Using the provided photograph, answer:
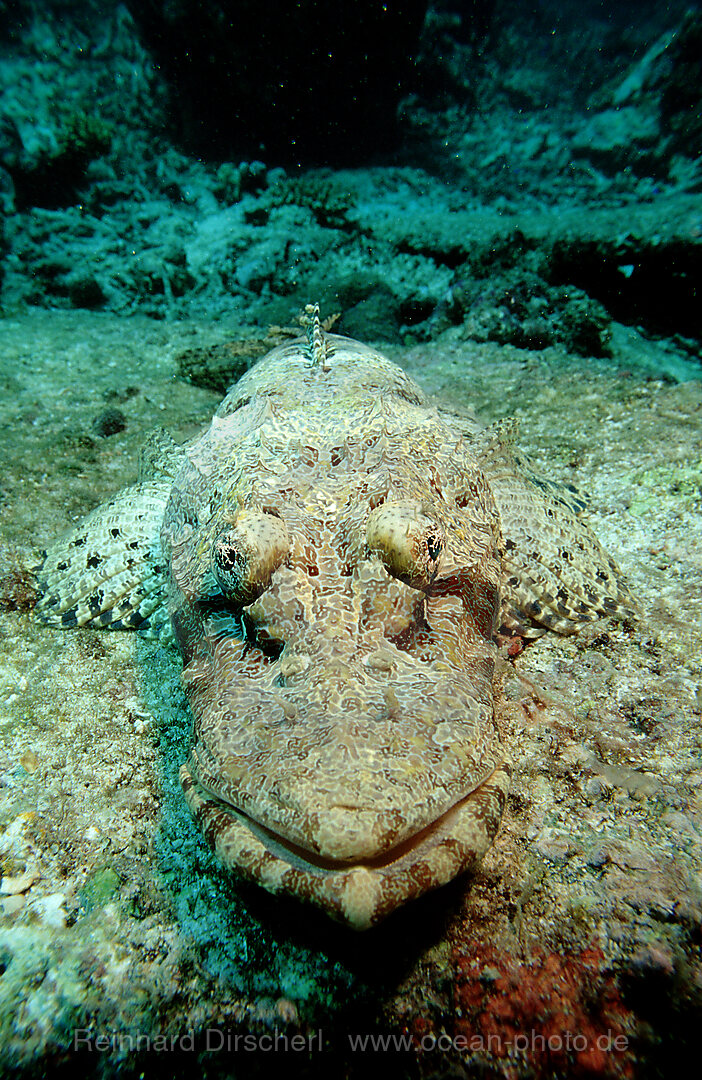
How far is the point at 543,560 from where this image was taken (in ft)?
10.5

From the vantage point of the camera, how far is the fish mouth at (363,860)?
4.49 ft

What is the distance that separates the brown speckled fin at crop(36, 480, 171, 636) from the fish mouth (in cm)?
190

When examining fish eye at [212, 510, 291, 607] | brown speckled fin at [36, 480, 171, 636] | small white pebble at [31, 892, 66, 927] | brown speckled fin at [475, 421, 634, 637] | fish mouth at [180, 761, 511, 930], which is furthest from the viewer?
brown speckled fin at [36, 480, 171, 636]

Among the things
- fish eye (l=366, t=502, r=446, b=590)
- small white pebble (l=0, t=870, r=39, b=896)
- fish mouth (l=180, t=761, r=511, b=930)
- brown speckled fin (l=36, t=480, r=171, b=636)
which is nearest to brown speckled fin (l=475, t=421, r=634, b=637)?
fish eye (l=366, t=502, r=446, b=590)

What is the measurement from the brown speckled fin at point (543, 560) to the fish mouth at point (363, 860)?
4.82 feet

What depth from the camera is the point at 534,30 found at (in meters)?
15.4

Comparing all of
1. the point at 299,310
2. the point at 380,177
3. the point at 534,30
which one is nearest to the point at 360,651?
the point at 299,310

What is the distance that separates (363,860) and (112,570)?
282 cm

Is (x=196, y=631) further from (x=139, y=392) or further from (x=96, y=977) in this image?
(x=139, y=392)

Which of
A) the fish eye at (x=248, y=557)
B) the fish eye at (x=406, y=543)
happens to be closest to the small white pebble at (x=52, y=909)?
the fish eye at (x=248, y=557)

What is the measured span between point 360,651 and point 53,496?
147 inches

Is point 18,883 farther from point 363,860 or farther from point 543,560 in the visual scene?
point 543,560

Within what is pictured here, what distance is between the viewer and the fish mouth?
4.49 ft

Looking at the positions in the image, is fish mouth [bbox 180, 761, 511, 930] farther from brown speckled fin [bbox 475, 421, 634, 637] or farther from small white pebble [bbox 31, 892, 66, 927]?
brown speckled fin [bbox 475, 421, 634, 637]
